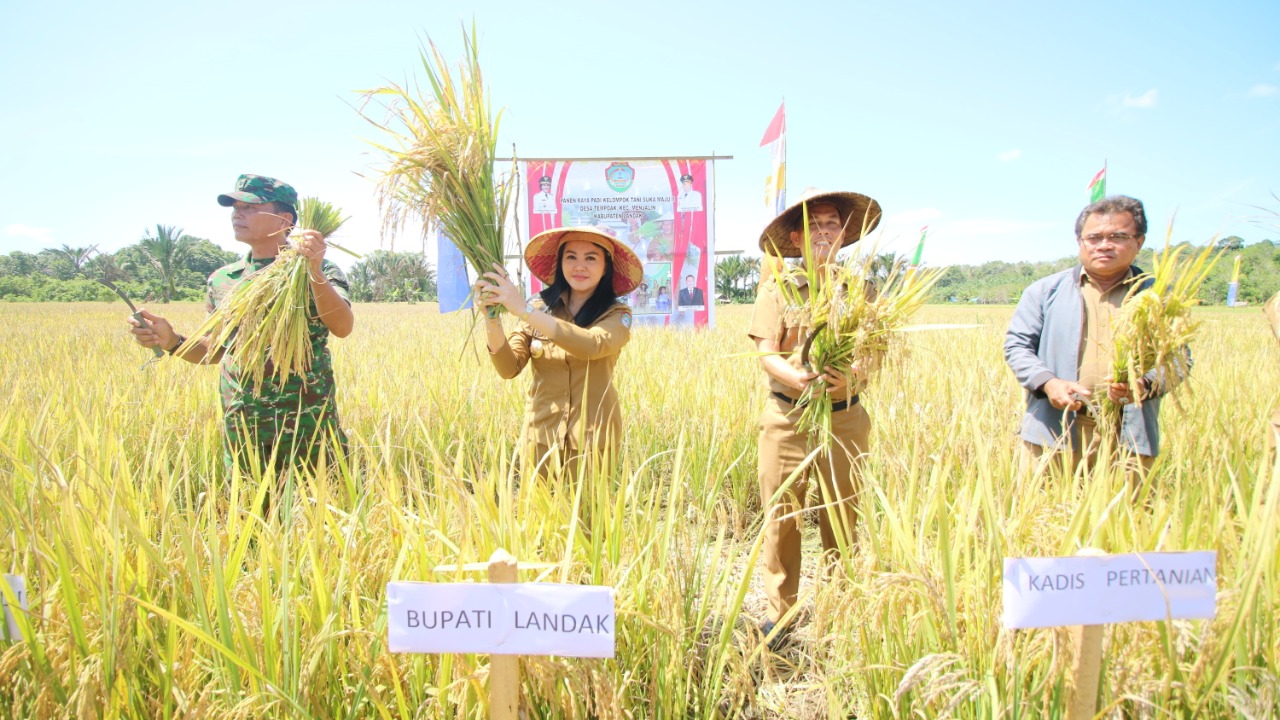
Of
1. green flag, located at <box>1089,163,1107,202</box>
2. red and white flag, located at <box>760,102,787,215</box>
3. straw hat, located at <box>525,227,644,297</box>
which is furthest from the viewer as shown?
red and white flag, located at <box>760,102,787,215</box>

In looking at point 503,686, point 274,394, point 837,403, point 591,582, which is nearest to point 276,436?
point 274,394

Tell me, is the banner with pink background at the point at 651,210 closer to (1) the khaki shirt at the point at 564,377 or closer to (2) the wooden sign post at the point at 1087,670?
(1) the khaki shirt at the point at 564,377

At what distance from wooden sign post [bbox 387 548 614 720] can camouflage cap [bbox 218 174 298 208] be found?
2003mm

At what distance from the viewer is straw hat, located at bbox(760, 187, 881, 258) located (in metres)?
2.13

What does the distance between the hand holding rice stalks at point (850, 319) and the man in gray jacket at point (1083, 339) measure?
2.28ft

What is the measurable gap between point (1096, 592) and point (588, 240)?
1787 millimetres

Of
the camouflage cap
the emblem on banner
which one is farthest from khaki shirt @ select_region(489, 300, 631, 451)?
the emblem on banner

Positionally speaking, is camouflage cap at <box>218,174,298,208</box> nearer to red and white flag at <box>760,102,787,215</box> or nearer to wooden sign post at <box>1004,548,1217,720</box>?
wooden sign post at <box>1004,548,1217,720</box>

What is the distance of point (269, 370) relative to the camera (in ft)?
7.86

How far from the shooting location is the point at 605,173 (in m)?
8.82

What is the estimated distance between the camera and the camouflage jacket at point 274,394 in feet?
7.64

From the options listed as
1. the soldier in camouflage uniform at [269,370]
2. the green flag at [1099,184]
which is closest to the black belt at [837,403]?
the soldier in camouflage uniform at [269,370]

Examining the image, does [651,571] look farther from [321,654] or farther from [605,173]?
A: [605,173]

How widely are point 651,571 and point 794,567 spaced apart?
818 millimetres
